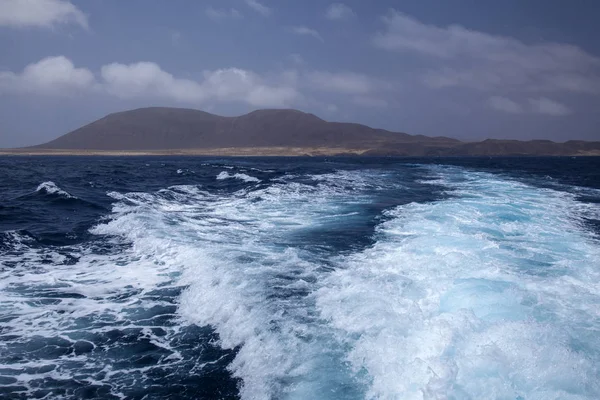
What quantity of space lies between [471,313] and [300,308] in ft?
8.36

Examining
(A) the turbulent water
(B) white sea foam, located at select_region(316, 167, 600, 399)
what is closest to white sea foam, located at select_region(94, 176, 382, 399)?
(A) the turbulent water

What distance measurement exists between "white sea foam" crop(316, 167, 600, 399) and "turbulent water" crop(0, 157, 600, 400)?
0.09 ft

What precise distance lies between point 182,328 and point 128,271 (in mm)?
3217

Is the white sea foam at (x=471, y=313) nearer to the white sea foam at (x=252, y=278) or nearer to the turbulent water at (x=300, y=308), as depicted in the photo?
the turbulent water at (x=300, y=308)

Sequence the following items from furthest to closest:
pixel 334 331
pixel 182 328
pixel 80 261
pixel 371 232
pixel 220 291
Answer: pixel 371 232 → pixel 80 261 → pixel 220 291 → pixel 182 328 → pixel 334 331

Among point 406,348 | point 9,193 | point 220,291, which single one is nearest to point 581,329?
point 406,348

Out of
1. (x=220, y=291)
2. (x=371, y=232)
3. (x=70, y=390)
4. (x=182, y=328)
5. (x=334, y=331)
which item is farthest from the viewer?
(x=371, y=232)

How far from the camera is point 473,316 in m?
5.78

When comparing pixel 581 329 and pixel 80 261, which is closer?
pixel 581 329

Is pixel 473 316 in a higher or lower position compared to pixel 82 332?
higher

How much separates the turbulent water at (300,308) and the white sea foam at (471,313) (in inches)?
1.1

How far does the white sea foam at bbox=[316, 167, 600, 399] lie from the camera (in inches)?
170

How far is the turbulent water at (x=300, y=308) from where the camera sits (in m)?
4.51

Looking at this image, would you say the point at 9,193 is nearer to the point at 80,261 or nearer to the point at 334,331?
the point at 80,261
